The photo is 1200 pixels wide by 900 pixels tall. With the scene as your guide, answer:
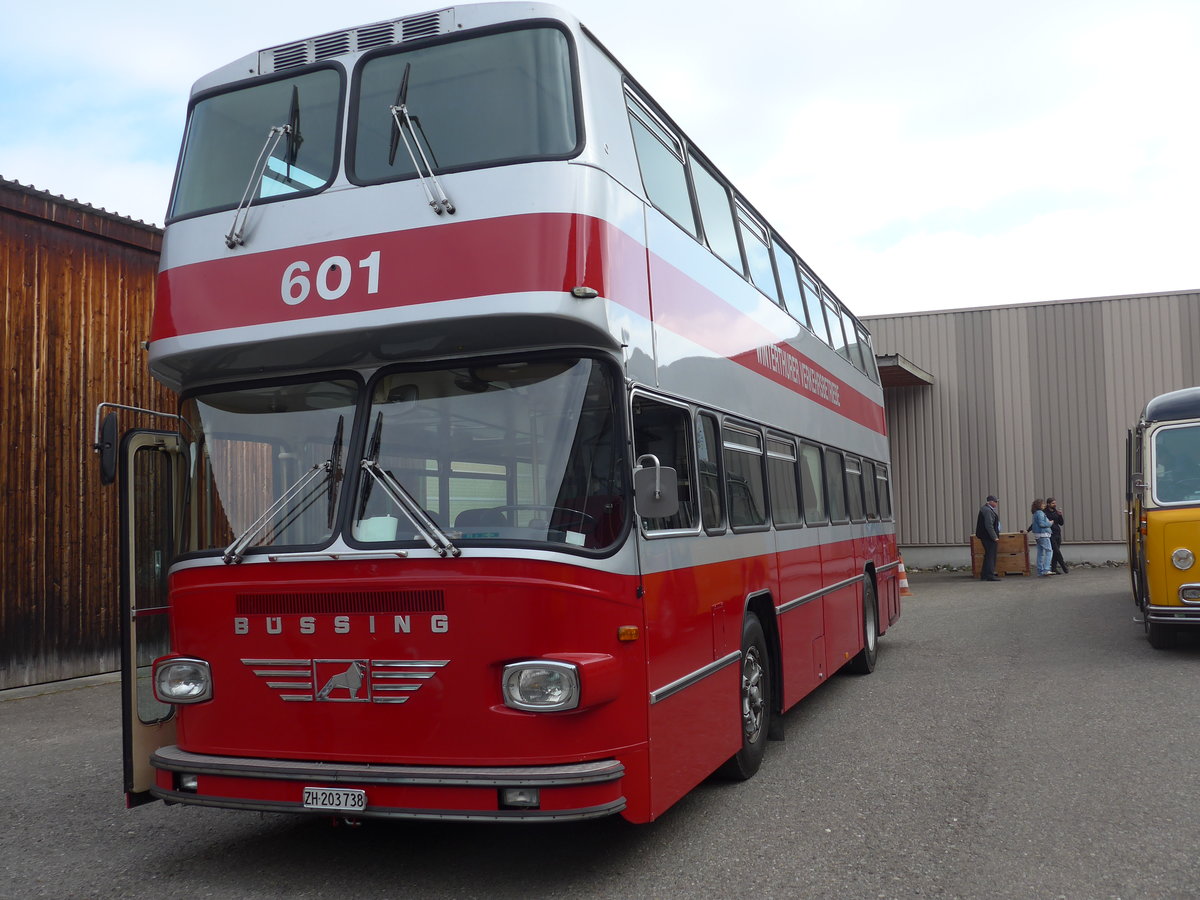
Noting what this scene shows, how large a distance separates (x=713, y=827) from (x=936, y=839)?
3.56 ft

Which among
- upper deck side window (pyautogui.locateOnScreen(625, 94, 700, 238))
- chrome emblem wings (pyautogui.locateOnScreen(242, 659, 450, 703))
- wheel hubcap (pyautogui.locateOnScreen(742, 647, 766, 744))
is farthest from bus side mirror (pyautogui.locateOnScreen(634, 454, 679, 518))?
wheel hubcap (pyautogui.locateOnScreen(742, 647, 766, 744))

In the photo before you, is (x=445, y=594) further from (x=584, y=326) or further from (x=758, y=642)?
(x=758, y=642)

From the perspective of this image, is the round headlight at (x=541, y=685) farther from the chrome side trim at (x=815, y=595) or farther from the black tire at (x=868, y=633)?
the black tire at (x=868, y=633)

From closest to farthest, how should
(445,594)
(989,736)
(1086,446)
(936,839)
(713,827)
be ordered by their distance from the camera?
1. (445,594)
2. (936,839)
3. (713,827)
4. (989,736)
5. (1086,446)

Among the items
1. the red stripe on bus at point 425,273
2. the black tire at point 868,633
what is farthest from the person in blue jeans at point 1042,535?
the red stripe on bus at point 425,273

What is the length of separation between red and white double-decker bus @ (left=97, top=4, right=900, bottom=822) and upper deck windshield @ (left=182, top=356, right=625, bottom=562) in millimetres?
13

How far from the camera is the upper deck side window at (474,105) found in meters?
5.02

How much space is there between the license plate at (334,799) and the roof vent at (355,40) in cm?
348

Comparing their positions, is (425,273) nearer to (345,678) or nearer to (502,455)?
(502,455)

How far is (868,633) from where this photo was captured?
11.1m

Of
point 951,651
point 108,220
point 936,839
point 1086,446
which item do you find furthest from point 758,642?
point 1086,446

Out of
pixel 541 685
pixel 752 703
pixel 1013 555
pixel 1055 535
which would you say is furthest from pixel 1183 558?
pixel 1055 535

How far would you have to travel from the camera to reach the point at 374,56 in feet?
17.7

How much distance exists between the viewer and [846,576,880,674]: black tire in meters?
10.9
